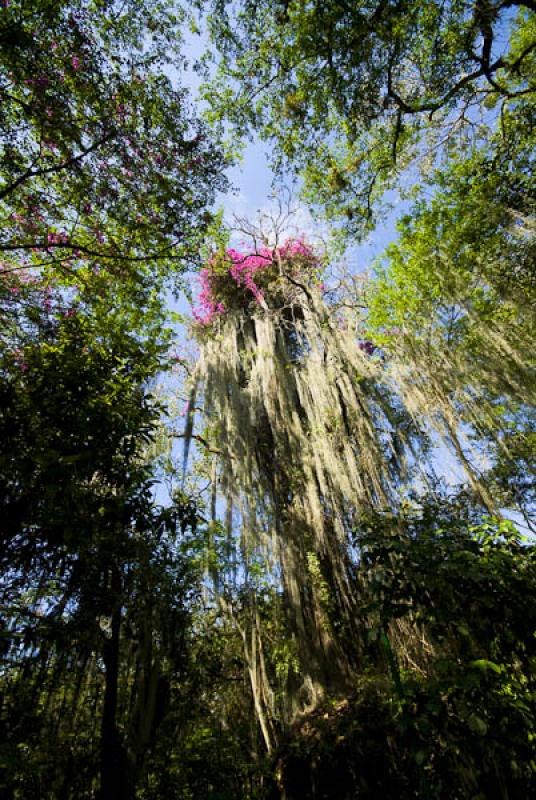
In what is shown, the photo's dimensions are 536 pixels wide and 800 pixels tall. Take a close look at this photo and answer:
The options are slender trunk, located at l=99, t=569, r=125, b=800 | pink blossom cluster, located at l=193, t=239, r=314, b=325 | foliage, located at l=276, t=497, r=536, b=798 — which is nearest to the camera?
foliage, located at l=276, t=497, r=536, b=798

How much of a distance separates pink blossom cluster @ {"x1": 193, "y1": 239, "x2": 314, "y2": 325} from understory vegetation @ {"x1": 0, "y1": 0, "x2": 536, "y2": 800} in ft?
2.52

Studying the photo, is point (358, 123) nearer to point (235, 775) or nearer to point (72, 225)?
point (72, 225)

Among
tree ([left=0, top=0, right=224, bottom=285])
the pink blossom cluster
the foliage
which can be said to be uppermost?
the pink blossom cluster

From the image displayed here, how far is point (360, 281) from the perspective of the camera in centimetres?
841

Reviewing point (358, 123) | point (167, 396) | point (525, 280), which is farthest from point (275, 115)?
point (167, 396)

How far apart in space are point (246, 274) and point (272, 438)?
14.2ft

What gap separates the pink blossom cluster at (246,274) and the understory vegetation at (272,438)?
0.77 meters

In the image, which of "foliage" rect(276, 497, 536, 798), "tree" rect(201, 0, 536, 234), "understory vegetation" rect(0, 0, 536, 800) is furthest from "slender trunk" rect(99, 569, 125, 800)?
"tree" rect(201, 0, 536, 234)

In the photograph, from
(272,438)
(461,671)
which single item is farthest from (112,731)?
(272,438)

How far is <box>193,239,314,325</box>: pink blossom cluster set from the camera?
9156 mm

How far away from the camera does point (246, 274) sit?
9.31 m

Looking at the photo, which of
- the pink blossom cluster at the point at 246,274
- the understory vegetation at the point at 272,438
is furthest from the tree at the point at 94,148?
the pink blossom cluster at the point at 246,274

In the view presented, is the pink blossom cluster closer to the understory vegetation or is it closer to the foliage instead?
the understory vegetation

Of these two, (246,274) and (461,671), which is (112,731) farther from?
(246,274)
